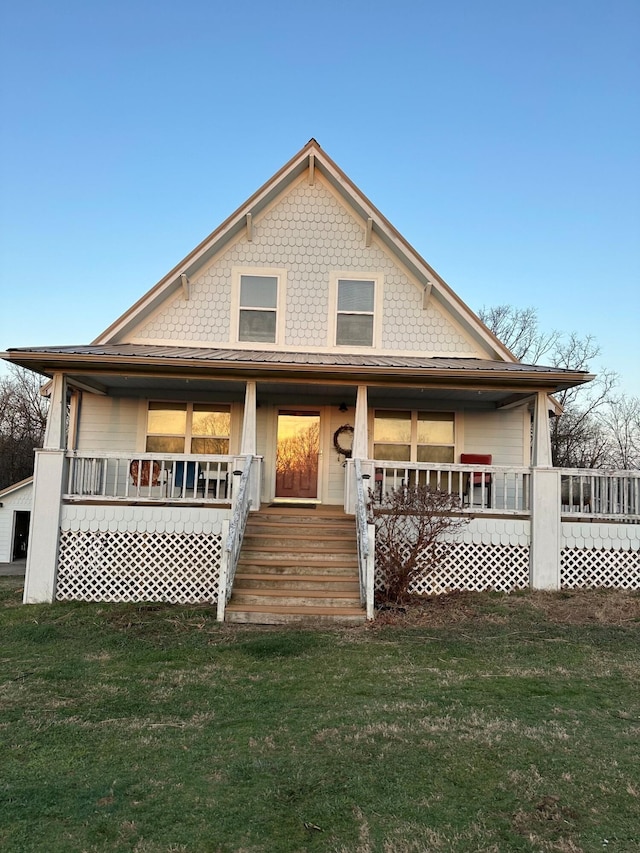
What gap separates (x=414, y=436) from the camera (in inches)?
510

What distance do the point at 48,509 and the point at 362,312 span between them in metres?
7.39

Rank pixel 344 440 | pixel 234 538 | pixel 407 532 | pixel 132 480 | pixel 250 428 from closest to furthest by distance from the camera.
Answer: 1. pixel 234 538
2. pixel 407 532
3. pixel 250 428
4. pixel 132 480
5. pixel 344 440

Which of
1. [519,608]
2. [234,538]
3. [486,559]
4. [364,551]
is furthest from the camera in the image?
[486,559]

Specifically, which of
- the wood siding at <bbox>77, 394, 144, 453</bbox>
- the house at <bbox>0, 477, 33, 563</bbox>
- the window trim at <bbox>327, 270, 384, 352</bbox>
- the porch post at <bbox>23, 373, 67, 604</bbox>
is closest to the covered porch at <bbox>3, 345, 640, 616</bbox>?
the porch post at <bbox>23, 373, 67, 604</bbox>

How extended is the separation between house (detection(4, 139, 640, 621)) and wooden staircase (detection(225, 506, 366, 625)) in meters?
0.04

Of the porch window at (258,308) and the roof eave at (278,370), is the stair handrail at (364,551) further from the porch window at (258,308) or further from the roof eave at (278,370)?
the porch window at (258,308)

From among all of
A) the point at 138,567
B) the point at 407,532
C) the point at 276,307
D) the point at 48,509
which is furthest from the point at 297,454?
the point at 48,509

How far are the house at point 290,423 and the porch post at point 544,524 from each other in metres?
0.03

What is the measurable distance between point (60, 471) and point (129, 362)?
2.22 metres

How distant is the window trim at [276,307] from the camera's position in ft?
41.9

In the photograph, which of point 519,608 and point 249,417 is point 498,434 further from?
point 249,417

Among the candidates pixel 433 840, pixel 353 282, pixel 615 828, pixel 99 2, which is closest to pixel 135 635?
pixel 433 840

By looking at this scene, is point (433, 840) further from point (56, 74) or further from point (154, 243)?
point (154, 243)

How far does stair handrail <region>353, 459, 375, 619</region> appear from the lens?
8.24 metres
